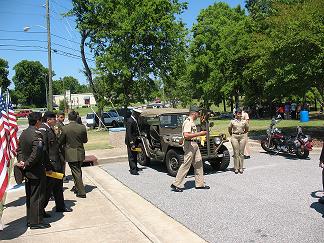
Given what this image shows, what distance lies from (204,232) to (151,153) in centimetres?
590

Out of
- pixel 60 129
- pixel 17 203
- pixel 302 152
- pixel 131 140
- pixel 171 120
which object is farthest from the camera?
pixel 302 152

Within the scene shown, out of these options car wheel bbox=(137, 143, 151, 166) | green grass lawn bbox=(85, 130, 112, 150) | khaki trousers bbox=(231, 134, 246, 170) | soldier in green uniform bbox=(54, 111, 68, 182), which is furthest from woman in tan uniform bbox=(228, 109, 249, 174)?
green grass lawn bbox=(85, 130, 112, 150)

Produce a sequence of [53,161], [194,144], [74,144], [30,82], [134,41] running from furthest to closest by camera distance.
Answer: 1. [30,82]
2. [134,41]
3. [194,144]
4. [74,144]
5. [53,161]

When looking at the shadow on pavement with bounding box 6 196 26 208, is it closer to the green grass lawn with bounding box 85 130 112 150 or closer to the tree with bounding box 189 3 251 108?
the green grass lawn with bounding box 85 130 112 150

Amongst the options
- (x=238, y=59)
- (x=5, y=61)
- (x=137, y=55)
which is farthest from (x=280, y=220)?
(x=5, y=61)

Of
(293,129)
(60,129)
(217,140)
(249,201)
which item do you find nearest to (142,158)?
(217,140)

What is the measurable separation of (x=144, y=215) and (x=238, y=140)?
4634mm

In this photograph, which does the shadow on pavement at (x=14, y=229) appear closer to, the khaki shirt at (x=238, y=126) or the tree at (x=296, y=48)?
the khaki shirt at (x=238, y=126)

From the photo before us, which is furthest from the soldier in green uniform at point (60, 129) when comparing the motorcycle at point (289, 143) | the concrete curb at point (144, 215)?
the motorcycle at point (289, 143)

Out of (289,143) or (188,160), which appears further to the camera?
(289,143)

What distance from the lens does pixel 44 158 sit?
6.76 meters

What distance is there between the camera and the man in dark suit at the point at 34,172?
6.45 m

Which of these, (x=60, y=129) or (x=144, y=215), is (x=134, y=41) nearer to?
(x=60, y=129)

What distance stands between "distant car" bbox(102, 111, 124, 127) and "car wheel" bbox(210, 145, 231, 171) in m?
23.2
